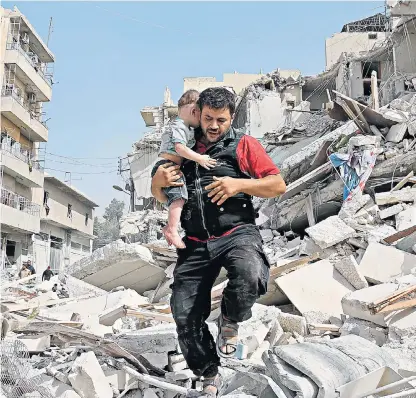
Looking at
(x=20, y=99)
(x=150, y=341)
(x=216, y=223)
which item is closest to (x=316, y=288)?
(x=150, y=341)

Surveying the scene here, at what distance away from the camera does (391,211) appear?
770cm

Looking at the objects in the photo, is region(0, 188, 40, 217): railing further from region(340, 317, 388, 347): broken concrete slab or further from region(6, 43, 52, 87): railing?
region(340, 317, 388, 347): broken concrete slab

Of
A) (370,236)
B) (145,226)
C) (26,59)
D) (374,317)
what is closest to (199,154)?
(374,317)

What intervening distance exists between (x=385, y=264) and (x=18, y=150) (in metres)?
24.5

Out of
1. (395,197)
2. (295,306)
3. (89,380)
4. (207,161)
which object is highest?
(395,197)

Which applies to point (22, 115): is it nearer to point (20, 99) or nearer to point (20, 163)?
point (20, 99)

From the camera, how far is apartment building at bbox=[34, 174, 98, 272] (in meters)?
30.6

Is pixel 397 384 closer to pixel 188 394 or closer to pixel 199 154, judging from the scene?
pixel 188 394

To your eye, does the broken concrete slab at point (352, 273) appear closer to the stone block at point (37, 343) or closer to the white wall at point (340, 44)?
the stone block at point (37, 343)

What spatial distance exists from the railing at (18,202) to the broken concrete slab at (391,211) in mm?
21303

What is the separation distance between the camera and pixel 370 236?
6.82 m

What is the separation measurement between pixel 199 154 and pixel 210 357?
1160 mm

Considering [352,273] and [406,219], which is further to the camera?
[406,219]

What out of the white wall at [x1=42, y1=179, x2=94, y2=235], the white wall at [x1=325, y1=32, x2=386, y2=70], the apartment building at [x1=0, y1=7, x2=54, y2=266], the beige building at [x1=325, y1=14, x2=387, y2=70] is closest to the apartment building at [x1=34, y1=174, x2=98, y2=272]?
the white wall at [x1=42, y1=179, x2=94, y2=235]
